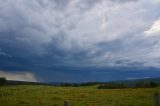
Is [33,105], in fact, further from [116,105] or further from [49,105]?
[116,105]

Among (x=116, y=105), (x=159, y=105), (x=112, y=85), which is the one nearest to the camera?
(x=159, y=105)

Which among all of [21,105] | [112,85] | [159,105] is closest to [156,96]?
[159,105]

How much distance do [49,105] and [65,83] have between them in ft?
408

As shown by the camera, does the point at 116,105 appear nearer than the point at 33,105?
Yes

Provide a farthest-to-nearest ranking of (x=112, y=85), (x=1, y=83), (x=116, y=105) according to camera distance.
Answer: (x=1, y=83) < (x=112, y=85) < (x=116, y=105)

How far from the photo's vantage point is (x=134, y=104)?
40219mm

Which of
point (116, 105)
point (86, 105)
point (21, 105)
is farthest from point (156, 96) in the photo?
point (21, 105)

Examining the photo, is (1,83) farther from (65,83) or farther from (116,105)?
(116,105)

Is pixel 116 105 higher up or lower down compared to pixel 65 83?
lower down

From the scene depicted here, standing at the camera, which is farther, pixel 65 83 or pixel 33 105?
pixel 65 83

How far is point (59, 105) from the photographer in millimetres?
40094

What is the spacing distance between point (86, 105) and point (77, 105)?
3.78ft

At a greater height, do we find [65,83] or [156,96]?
[65,83]


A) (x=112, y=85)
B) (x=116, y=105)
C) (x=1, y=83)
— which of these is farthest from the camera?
(x=1, y=83)
